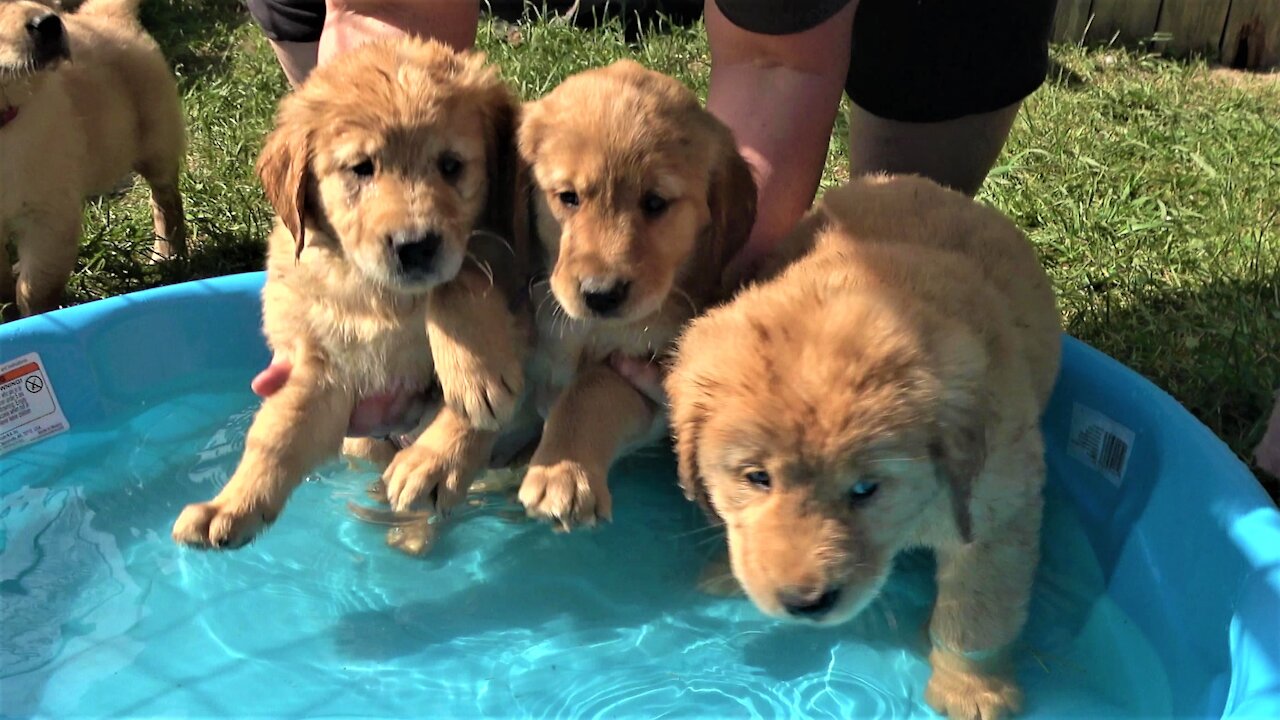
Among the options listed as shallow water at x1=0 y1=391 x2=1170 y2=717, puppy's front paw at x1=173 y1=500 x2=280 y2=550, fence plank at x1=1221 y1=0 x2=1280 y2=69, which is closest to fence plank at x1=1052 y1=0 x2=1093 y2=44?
fence plank at x1=1221 y1=0 x2=1280 y2=69

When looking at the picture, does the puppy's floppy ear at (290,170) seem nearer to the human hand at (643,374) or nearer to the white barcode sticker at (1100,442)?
the human hand at (643,374)

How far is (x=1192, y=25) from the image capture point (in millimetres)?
6812

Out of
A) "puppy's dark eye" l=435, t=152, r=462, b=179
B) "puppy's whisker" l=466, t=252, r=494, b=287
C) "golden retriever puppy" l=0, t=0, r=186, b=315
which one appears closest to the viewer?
"puppy's dark eye" l=435, t=152, r=462, b=179

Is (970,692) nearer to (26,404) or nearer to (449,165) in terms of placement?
(449,165)

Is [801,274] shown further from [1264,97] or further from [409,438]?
[1264,97]

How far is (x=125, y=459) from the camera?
3.42 m

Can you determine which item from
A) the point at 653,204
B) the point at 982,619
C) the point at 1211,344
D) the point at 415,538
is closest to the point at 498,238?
the point at 653,204

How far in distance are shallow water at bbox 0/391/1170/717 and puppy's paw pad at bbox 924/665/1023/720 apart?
2.6 inches

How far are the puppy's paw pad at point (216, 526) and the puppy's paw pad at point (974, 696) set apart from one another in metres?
1.56

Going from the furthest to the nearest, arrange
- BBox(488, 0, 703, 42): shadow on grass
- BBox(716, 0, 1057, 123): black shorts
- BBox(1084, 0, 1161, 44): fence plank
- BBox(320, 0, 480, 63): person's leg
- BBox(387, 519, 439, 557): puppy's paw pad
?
BBox(1084, 0, 1161, 44): fence plank, BBox(488, 0, 703, 42): shadow on grass, BBox(716, 0, 1057, 123): black shorts, BBox(320, 0, 480, 63): person's leg, BBox(387, 519, 439, 557): puppy's paw pad

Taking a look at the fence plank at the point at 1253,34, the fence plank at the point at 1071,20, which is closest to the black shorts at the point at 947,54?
the fence plank at the point at 1071,20

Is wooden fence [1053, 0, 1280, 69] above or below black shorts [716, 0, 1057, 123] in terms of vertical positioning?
below

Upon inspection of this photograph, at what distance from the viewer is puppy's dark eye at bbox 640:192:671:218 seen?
2.51 m

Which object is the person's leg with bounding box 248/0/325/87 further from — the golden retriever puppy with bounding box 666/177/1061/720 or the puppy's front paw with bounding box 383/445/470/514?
the golden retriever puppy with bounding box 666/177/1061/720
